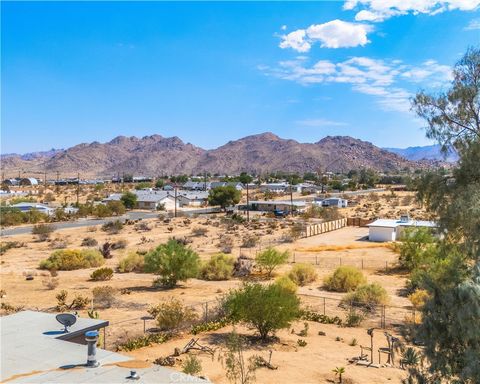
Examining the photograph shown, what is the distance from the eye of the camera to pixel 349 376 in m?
15.2

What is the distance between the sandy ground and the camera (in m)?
16.3

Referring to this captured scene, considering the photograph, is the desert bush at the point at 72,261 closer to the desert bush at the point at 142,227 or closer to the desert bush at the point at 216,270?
the desert bush at the point at 216,270

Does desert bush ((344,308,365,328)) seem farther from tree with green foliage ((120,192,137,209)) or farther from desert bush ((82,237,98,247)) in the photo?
tree with green foliage ((120,192,137,209))

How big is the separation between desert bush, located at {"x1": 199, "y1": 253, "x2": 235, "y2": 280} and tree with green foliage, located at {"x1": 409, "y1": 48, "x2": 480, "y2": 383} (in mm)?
19652

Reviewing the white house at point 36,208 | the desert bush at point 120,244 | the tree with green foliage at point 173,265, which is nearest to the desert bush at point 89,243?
the desert bush at point 120,244

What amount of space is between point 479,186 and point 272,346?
33.0 feet

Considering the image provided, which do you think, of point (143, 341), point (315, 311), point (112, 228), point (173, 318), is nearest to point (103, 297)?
point (173, 318)

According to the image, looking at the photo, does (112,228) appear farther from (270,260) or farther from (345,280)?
(345,280)

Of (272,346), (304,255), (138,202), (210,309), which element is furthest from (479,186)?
(138,202)

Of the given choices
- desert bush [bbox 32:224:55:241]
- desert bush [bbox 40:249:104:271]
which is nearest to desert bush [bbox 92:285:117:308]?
desert bush [bbox 40:249:104:271]

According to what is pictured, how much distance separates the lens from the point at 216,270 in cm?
3238

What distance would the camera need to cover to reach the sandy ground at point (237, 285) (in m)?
Result: 16.3

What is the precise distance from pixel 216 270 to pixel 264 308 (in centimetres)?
1378

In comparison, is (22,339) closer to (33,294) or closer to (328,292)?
(33,294)
